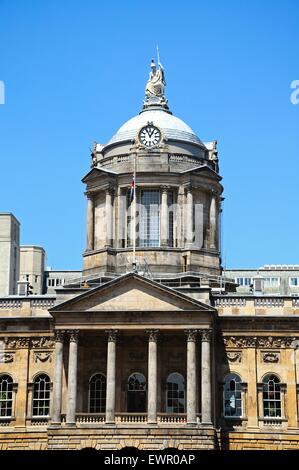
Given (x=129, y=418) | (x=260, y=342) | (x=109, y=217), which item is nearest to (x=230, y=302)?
(x=260, y=342)

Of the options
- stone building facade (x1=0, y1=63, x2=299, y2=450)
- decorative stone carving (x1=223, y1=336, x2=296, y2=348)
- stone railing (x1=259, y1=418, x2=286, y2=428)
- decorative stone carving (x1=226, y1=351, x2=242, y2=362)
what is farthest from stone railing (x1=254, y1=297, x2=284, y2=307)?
stone railing (x1=259, y1=418, x2=286, y2=428)

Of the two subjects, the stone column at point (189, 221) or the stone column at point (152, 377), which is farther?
the stone column at point (189, 221)

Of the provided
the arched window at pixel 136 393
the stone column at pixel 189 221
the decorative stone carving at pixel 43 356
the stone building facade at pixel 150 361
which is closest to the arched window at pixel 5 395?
the stone building facade at pixel 150 361

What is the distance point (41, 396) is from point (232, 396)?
36.4 feet

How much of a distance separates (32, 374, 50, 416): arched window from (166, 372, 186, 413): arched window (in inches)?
278

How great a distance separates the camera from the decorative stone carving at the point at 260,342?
52.8m

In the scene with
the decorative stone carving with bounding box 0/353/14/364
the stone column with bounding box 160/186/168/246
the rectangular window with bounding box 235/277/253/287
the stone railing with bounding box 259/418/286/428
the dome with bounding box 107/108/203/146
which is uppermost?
the dome with bounding box 107/108/203/146

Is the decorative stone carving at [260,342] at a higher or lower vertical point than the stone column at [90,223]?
lower

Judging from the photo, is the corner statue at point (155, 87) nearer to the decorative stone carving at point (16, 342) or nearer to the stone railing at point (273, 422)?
the decorative stone carving at point (16, 342)

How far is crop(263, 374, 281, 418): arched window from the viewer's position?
171ft

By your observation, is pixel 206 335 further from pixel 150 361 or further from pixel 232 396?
pixel 232 396

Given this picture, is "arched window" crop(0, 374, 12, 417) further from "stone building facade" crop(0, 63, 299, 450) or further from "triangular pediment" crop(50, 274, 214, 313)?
"triangular pediment" crop(50, 274, 214, 313)

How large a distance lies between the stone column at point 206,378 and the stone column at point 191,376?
49 cm

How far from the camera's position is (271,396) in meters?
52.3
